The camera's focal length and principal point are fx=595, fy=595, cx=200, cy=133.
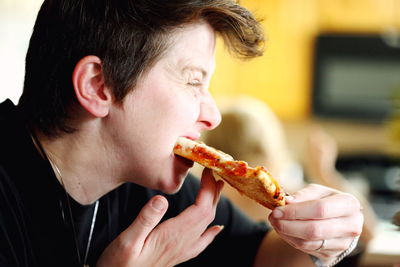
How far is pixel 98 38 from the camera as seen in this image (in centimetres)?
128

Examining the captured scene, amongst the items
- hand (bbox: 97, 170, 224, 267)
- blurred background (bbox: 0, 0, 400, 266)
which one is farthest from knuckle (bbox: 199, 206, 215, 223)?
blurred background (bbox: 0, 0, 400, 266)

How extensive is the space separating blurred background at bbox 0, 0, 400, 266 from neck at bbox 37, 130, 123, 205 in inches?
136

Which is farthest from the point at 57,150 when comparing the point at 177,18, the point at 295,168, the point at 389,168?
the point at 389,168

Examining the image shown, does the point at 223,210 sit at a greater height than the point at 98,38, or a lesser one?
lesser

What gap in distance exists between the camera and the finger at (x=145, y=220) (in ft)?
3.88

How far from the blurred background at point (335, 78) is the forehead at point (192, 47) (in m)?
3.45

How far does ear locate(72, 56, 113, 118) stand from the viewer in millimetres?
1278

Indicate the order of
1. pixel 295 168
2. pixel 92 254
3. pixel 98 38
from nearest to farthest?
pixel 98 38 → pixel 92 254 → pixel 295 168

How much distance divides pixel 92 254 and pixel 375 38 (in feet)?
13.5

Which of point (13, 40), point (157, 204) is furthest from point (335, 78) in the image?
point (157, 204)

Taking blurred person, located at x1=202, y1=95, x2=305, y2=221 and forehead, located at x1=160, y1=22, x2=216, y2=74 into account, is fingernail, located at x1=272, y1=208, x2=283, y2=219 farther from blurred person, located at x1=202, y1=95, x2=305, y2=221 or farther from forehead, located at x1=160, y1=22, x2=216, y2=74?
blurred person, located at x1=202, y1=95, x2=305, y2=221

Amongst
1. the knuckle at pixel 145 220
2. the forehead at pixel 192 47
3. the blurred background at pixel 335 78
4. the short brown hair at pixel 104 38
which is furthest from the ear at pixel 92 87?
the blurred background at pixel 335 78

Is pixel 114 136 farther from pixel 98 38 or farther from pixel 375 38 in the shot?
pixel 375 38

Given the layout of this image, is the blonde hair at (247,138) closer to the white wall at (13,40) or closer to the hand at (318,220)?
the hand at (318,220)
